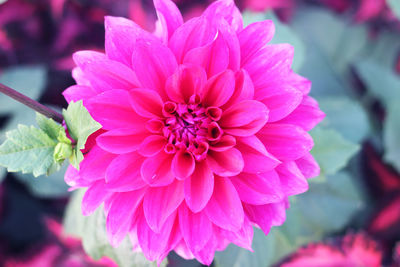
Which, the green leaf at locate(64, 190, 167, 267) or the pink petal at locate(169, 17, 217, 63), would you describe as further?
the green leaf at locate(64, 190, 167, 267)

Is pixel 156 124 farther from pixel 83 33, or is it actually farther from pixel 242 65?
pixel 83 33

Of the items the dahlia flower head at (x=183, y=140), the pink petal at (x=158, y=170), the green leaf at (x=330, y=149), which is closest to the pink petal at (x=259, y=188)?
the dahlia flower head at (x=183, y=140)

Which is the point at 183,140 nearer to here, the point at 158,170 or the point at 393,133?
the point at 158,170

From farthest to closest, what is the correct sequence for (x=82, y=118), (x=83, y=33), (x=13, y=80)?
(x=83, y=33), (x=13, y=80), (x=82, y=118)

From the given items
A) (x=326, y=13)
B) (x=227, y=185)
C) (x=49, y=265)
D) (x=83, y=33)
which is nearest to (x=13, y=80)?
(x=83, y=33)

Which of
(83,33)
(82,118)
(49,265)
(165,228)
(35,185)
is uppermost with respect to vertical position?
(82,118)

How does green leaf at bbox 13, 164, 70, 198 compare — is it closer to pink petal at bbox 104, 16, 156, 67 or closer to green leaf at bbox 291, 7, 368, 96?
pink petal at bbox 104, 16, 156, 67

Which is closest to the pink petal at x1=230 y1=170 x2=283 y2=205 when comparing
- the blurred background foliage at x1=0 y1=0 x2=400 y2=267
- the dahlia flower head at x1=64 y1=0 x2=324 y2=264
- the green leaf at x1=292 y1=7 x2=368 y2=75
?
the dahlia flower head at x1=64 y1=0 x2=324 y2=264
